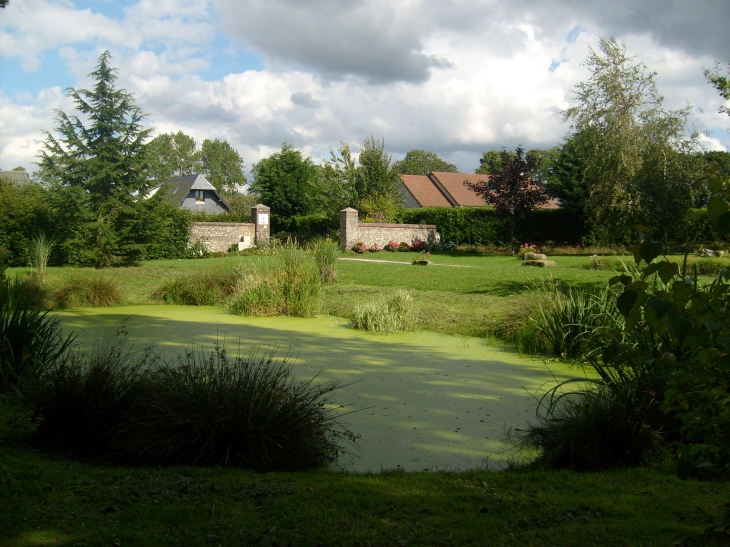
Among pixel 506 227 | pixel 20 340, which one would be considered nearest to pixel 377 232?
pixel 506 227

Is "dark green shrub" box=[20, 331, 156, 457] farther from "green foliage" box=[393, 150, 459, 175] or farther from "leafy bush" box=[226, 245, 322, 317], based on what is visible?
"green foliage" box=[393, 150, 459, 175]

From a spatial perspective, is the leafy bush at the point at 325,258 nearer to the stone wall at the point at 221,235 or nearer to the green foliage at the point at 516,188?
the stone wall at the point at 221,235

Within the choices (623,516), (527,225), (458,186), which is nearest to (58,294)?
(623,516)

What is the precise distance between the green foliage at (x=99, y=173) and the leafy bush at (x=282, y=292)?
307 inches

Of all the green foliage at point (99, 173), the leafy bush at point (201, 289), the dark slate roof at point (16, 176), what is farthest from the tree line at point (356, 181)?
the dark slate roof at point (16, 176)

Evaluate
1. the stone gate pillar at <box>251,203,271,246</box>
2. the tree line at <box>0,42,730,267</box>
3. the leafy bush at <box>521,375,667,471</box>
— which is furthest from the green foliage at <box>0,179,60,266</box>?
the leafy bush at <box>521,375,667,471</box>

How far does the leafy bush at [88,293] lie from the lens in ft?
38.8

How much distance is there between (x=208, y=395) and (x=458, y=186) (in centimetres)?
4585

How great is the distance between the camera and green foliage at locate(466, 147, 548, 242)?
81.0 feet

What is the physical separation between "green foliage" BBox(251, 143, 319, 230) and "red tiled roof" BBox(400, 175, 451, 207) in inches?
303

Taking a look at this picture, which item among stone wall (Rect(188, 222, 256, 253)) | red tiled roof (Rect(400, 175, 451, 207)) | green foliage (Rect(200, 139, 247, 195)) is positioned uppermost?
green foliage (Rect(200, 139, 247, 195))

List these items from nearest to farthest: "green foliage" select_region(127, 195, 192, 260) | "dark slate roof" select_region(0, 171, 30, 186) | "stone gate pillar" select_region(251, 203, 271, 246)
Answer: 1. "green foliage" select_region(127, 195, 192, 260)
2. "stone gate pillar" select_region(251, 203, 271, 246)
3. "dark slate roof" select_region(0, 171, 30, 186)

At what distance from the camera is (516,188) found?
25.1 metres

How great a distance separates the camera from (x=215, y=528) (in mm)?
2662
